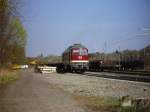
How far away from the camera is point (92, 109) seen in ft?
44.3

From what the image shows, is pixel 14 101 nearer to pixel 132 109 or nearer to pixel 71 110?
pixel 71 110

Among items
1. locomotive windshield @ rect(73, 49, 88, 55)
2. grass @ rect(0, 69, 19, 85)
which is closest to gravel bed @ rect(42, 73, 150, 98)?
grass @ rect(0, 69, 19, 85)

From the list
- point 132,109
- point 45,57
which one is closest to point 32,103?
point 132,109

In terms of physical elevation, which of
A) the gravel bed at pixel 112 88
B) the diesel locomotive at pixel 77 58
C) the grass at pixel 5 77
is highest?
the diesel locomotive at pixel 77 58

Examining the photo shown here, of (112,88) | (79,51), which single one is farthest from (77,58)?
(112,88)

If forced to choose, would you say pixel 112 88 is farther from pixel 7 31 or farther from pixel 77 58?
pixel 77 58

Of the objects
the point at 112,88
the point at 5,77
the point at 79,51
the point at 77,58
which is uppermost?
the point at 79,51

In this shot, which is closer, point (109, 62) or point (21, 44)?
point (21, 44)

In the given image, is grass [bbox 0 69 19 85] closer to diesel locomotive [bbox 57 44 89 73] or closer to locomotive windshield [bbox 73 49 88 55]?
diesel locomotive [bbox 57 44 89 73]

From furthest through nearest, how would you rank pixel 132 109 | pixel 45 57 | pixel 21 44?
pixel 45 57
pixel 21 44
pixel 132 109

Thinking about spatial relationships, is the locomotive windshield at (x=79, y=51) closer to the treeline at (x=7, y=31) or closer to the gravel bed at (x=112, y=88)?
the treeline at (x=7, y=31)

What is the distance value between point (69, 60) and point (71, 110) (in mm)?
42680

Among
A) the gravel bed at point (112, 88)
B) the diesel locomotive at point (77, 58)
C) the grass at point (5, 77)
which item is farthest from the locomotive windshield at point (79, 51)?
the gravel bed at point (112, 88)

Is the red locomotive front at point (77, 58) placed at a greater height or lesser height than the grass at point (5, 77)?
greater
